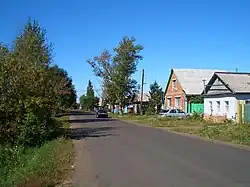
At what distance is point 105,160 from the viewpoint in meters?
14.1

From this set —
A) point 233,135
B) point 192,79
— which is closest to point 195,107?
point 192,79

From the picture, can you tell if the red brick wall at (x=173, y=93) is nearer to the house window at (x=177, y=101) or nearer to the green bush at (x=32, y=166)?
→ the house window at (x=177, y=101)

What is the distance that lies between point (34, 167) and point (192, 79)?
167ft

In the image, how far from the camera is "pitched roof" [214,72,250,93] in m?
37.8

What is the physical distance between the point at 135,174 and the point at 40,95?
1211cm

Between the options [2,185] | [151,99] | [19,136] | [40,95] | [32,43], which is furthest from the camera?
[151,99]

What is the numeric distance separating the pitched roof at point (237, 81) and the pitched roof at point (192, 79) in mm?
13649

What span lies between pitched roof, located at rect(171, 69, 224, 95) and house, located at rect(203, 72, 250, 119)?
41.5ft

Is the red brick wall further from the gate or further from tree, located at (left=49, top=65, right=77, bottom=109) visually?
tree, located at (left=49, top=65, right=77, bottom=109)

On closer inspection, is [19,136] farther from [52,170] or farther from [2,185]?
[2,185]

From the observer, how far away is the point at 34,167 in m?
11.6

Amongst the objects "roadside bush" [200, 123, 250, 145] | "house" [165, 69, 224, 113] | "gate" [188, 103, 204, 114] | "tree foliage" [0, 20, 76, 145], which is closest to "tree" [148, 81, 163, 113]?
"house" [165, 69, 224, 113]

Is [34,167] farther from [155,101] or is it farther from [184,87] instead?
[155,101]

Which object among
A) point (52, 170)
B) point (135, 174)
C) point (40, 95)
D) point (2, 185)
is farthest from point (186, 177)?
point (40, 95)
